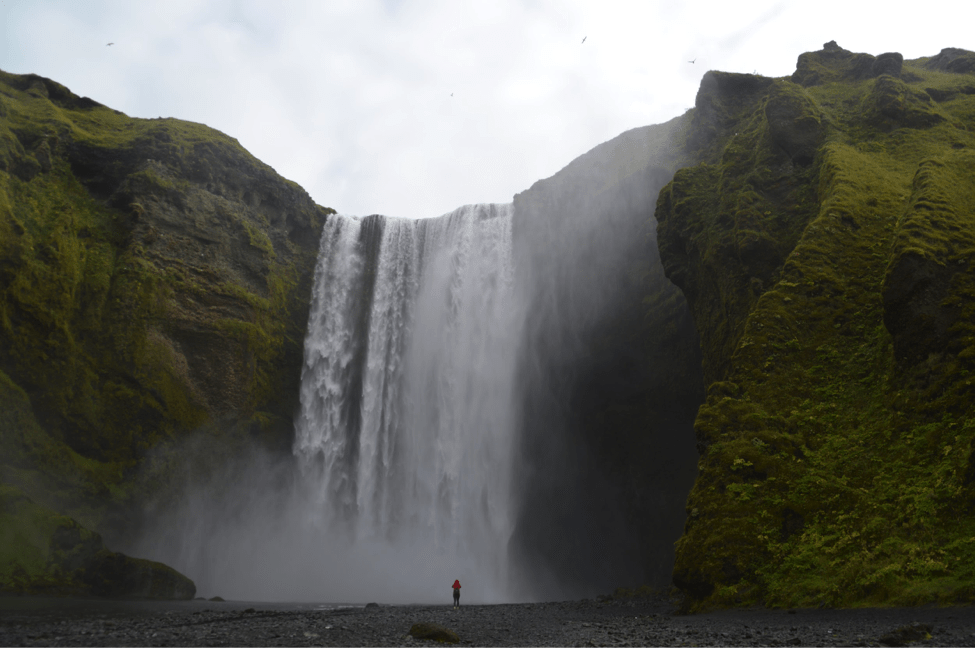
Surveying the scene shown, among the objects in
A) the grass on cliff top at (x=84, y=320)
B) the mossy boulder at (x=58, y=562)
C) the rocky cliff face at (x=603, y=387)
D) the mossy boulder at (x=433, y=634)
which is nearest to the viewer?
the mossy boulder at (x=433, y=634)

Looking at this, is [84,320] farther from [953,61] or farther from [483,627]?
[953,61]

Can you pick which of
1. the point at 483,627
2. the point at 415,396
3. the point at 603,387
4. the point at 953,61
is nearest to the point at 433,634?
the point at 483,627

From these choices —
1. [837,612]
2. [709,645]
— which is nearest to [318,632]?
[709,645]

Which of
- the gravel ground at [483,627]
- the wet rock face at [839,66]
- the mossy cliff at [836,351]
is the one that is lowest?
the gravel ground at [483,627]

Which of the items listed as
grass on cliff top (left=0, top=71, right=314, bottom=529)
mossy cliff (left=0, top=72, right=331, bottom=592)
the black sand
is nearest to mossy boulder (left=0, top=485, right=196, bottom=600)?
mossy cliff (left=0, top=72, right=331, bottom=592)

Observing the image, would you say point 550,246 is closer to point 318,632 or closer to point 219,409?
point 219,409

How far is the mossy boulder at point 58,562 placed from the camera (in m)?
21.1

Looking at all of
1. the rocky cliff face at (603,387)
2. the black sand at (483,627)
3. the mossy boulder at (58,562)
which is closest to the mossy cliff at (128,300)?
the mossy boulder at (58,562)

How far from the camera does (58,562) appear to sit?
21844mm

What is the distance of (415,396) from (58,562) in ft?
62.2

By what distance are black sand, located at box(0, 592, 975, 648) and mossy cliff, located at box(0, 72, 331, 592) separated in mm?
9215

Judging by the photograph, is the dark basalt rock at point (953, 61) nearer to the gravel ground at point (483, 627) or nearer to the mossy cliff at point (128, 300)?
the gravel ground at point (483, 627)

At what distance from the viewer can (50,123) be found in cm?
3425

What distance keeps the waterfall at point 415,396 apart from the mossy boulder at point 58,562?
11.7 metres
